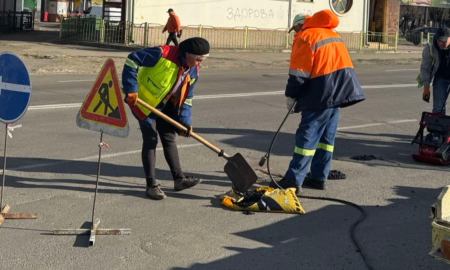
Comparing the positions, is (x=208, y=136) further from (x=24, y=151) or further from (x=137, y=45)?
(x=137, y=45)

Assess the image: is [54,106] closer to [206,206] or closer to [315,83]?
[206,206]

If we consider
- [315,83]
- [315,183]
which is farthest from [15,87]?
[315,183]

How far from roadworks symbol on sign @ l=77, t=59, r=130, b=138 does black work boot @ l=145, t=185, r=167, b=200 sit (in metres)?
1.03

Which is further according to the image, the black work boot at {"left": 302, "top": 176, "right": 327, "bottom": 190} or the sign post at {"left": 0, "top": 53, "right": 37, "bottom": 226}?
the black work boot at {"left": 302, "top": 176, "right": 327, "bottom": 190}

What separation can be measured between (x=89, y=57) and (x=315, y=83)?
54.8 feet

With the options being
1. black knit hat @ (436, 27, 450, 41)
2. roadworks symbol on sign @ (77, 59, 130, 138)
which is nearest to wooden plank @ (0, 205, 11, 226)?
roadworks symbol on sign @ (77, 59, 130, 138)

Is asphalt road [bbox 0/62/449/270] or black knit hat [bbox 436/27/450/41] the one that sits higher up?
black knit hat [bbox 436/27/450/41]

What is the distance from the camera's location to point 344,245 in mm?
5520

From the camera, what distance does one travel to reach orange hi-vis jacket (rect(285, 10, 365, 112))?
6660mm

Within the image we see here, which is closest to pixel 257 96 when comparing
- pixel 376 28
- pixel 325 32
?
pixel 325 32

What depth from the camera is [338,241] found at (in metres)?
5.61

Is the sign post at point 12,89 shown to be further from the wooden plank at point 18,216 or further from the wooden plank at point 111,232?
the wooden plank at point 111,232

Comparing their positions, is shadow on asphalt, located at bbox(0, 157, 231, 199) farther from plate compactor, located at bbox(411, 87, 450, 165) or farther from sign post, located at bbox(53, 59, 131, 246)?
plate compactor, located at bbox(411, 87, 450, 165)

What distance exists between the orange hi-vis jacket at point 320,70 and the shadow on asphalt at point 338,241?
1.07 meters
